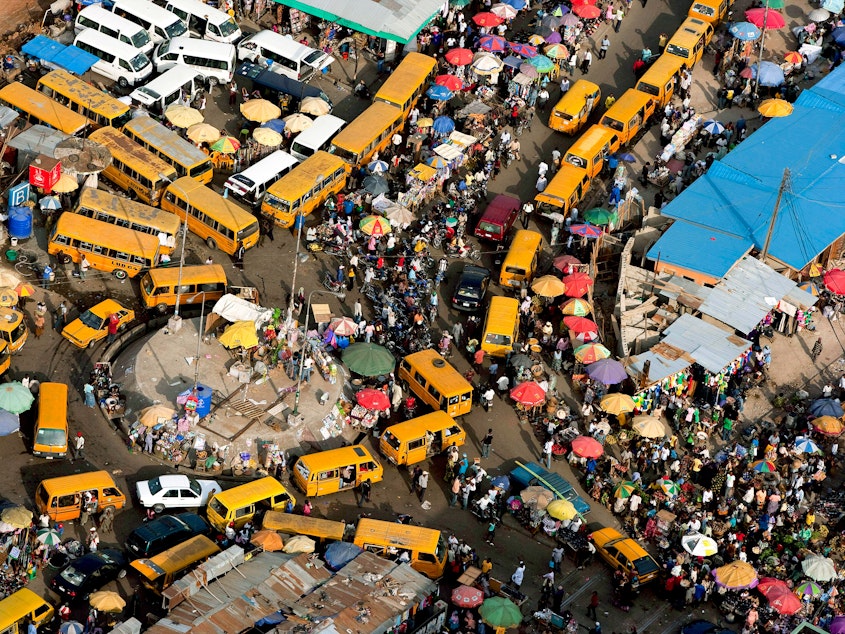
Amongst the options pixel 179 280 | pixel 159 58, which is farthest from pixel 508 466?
pixel 159 58

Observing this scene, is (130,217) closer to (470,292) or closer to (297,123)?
(297,123)

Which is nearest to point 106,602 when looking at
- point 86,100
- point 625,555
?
point 625,555

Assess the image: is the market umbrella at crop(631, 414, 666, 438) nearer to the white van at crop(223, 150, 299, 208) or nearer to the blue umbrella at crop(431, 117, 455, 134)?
the blue umbrella at crop(431, 117, 455, 134)

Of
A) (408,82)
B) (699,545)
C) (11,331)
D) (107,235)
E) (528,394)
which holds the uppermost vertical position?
(408,82)

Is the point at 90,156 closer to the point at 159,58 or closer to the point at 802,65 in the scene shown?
the point at 159,58

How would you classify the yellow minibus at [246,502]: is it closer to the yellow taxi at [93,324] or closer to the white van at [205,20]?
the yellow taxi at [93,324]

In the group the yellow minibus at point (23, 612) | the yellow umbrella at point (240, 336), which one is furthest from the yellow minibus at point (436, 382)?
the yellow minibus at point (23, 612)
